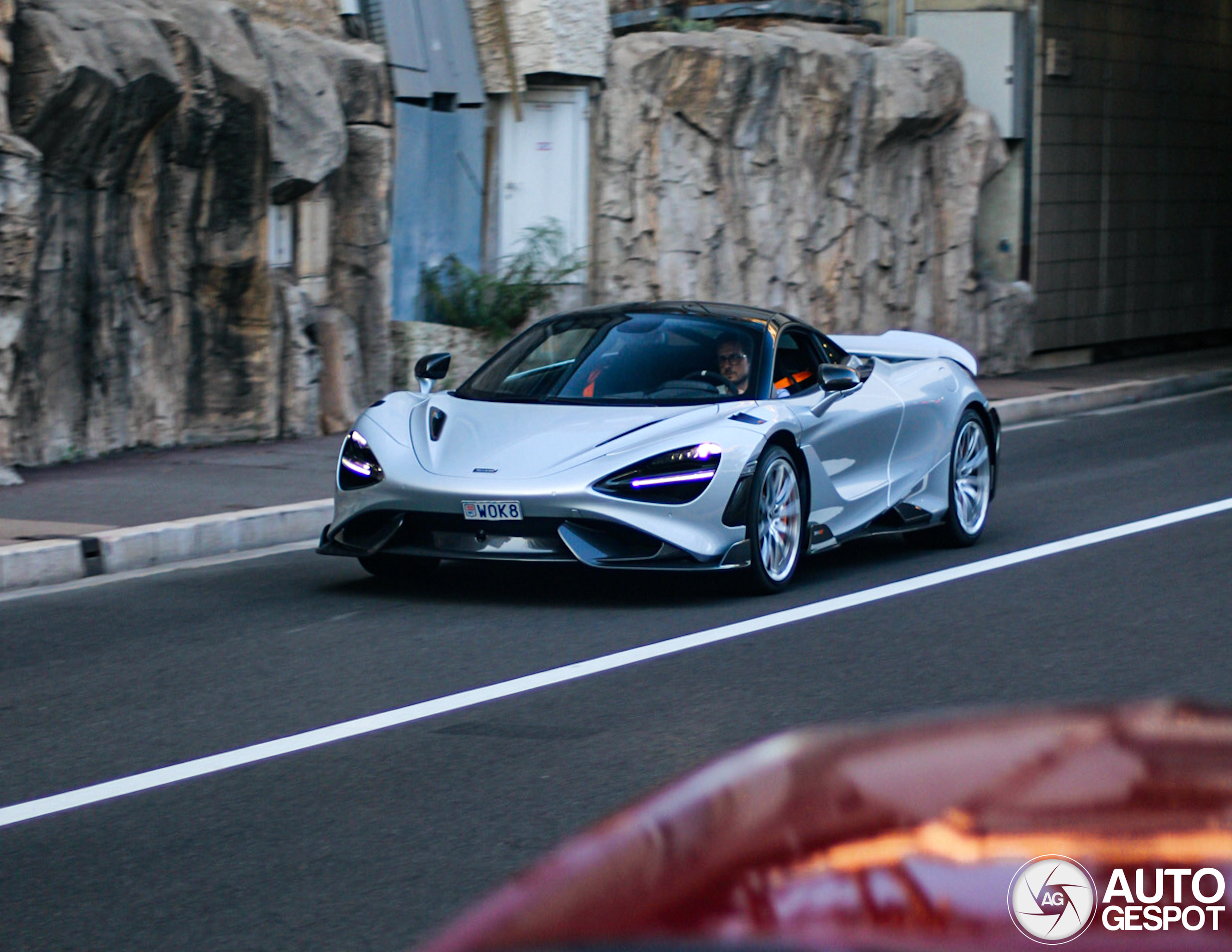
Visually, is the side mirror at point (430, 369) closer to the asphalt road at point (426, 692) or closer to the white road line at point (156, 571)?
the asphalt road at point (426, 692)

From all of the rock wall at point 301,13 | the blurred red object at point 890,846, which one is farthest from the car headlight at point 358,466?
the rock wall at point 301,13

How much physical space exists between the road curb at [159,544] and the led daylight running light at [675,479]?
9.94 feet

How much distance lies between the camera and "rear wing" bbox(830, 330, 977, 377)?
406 inches

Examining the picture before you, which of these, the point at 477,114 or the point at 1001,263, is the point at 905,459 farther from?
the point at 1001,263

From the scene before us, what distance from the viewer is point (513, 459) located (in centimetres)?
779

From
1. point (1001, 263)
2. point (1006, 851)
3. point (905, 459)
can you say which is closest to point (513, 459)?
point (905, 459)

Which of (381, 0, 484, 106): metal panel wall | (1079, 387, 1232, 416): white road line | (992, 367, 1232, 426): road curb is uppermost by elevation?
(381, 0, 484, 106): metal panel wall

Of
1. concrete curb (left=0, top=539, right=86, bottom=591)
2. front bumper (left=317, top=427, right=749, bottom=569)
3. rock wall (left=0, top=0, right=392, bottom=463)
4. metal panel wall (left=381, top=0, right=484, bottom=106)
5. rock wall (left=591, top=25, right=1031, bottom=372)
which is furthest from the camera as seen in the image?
rock wall (left=591, top=25, right=1031, bottom=372)

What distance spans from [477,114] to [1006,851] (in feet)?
54.2

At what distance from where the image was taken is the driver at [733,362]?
27.6 ft

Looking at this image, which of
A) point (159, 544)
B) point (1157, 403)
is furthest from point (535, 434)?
point (1157, 403)

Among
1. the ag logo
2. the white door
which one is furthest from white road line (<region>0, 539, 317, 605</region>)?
the white door

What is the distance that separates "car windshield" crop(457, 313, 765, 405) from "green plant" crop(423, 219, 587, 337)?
7.93 metres
